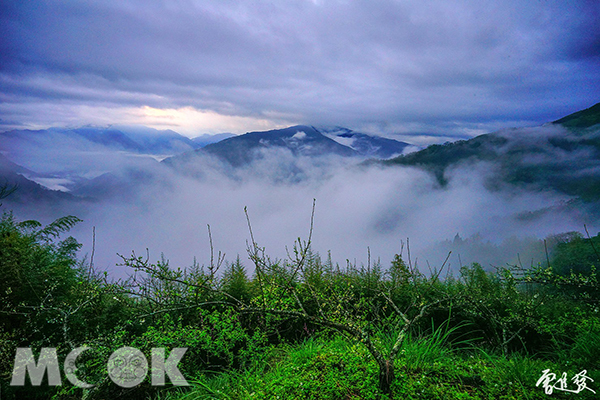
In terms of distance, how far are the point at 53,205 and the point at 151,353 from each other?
156005 millimetres

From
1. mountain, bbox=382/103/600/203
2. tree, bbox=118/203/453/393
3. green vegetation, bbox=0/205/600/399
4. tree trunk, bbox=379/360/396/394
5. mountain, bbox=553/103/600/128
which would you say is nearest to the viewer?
tree trunk, bbox=379/360/396/394

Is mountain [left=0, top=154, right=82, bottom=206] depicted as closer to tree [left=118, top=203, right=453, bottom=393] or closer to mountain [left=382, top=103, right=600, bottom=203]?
tree [left=118, top=203, right=453, bottom=393]

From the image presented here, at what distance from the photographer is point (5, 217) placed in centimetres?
605

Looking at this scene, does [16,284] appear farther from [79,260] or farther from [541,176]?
[541,176]

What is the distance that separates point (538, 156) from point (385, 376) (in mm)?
184570

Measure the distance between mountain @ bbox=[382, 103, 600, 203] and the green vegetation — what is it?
13208cm

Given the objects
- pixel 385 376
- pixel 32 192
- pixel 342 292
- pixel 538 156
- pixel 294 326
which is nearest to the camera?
pixel 385 376

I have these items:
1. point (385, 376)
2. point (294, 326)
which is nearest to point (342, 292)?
point (294, 326)

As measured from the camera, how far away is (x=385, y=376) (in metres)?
2.93

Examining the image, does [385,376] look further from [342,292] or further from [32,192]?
[32,192]

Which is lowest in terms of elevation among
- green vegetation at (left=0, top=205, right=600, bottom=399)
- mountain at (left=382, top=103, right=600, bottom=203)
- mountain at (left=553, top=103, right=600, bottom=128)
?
green vegetation at (left=0, top=205, right=600, bottom=399)

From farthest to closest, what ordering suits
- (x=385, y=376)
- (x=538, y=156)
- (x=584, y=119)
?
(x=538, y=156)
(x=584, y=119)
(x=385, y=376)

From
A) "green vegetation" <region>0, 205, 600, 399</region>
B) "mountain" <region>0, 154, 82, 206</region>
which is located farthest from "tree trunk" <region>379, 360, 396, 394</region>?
"mountain" <region>0, 154, 82, 206</region>

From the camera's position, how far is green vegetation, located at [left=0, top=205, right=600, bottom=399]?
3.08 m
